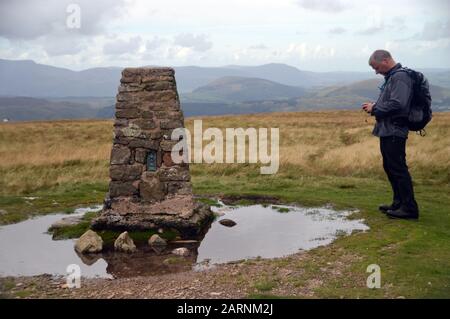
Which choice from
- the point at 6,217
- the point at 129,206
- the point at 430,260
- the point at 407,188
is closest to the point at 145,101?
the point at 129,206

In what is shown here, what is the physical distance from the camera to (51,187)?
2017 centimetres

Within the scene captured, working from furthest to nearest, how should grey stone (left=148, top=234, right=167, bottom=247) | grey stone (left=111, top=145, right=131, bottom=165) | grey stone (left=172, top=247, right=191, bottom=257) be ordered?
grey stone (left=111, top=145, right=131, bottom=165) → grey stone (left=148, top=234, right=167, bottom=247) → grey stone (left=172, top=247, right=191, bottom=257)

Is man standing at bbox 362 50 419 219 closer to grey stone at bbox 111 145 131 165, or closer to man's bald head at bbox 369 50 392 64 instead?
man's bald head at bbox 369 50 392 64

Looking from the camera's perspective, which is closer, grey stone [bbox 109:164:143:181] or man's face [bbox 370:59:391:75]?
man's face [bbox 370:59:391:75]

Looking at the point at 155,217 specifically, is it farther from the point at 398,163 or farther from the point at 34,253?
the point at 398,163

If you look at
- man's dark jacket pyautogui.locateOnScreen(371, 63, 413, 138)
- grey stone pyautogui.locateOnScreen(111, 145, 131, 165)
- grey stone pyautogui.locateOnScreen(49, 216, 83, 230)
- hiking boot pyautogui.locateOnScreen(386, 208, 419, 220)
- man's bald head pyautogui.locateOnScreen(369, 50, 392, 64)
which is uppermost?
man's bald head pyautogui.locateOnScreen(369, 50, 392, 64)

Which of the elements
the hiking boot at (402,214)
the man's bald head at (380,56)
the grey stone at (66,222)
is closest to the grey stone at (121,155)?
the grey stone at (66,222)

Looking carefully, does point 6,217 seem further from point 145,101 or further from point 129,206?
point 145,101

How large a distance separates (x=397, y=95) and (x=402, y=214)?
3087 mm

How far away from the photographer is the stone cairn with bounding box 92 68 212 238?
40.5 feet

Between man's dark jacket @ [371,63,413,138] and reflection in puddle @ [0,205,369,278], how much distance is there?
250 centimetres

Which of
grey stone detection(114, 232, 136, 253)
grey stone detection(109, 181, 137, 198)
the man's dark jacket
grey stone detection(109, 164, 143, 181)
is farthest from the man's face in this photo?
grey stone detection(114, 232, 136, 253)

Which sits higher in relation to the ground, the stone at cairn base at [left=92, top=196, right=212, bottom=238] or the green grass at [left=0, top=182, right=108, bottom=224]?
the stone at cairn base at [left=92, top=196, right=212, bottom=238]

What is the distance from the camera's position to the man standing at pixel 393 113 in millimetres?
11156
